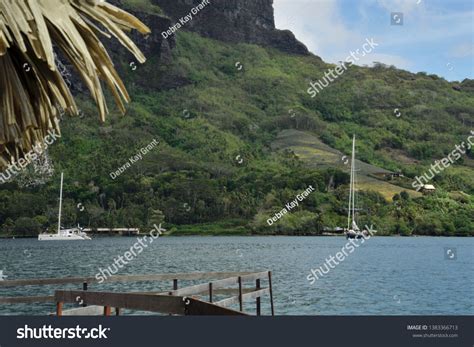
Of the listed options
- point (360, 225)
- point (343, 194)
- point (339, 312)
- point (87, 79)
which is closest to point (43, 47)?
point (87, 79)

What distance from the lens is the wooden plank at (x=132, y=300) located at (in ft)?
31.7

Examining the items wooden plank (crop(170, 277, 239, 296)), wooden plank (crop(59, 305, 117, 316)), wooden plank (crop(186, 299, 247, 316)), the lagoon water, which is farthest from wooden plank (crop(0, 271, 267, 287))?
the lagoon water

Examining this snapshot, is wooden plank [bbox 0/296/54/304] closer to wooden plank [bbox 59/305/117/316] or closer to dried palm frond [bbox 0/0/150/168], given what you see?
wooden plank [bbox 59/305/117/316]

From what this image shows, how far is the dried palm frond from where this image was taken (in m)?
5.69

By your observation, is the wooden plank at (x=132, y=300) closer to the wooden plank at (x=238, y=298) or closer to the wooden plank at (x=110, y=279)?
the wooden plank at (x=110, y=279)

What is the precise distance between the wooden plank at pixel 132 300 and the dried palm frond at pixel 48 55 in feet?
11.8

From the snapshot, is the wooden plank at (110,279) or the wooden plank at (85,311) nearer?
the wooden plank at (85,311)

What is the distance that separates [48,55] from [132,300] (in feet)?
19.5

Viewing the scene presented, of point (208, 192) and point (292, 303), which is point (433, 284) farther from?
point (208, 192)

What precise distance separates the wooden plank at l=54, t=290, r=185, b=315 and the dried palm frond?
3.60m

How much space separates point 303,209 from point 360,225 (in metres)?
17.9

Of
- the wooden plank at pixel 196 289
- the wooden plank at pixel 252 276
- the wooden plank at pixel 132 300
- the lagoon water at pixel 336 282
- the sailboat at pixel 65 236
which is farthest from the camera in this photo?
the sailboat at pixel 65 236

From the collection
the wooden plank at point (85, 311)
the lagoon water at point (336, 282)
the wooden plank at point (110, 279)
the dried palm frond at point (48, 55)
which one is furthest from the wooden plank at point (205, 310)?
the lagoon water at point (336, 282)

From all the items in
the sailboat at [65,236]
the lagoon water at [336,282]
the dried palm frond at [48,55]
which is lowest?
the lagoon water at [336,282]
